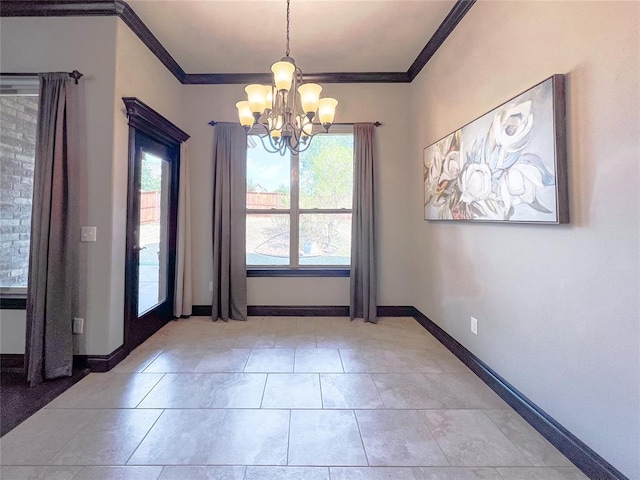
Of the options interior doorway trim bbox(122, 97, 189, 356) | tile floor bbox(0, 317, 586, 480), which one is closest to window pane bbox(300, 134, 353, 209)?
interior doorway trim bbox(122, 97, 189, 356)

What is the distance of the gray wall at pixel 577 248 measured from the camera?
134 centimetres

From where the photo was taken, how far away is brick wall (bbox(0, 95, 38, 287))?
2568 millimetres

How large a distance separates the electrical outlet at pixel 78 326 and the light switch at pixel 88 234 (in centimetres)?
68

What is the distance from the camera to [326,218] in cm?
409

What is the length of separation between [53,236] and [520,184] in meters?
3.44

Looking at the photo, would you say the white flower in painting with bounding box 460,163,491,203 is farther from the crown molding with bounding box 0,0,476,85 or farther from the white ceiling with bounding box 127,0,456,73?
the white ceiling with bounding box 127,0,456,73

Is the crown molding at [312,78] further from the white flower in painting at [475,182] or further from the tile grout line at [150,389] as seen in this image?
the tile grout line at [150,389]

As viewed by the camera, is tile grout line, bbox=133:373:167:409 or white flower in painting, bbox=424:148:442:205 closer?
tile grout line, bbox=133:373:167:409

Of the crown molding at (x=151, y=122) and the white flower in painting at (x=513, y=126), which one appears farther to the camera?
the crown molding at (x=151, y=122)

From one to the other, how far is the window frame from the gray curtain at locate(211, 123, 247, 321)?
67.9 inches

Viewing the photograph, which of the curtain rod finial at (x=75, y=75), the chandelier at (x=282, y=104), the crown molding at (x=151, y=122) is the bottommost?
the chandelier at (x=282, y=104)

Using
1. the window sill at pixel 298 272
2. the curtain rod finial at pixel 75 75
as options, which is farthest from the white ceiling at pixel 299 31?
the window sill at pixel 298 272

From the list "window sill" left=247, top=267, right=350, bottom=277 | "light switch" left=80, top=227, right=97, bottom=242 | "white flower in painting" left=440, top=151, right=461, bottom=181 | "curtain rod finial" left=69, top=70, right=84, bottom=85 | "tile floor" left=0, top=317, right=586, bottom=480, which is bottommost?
"tile floor" left=0, top=317, right=586, bottom=480

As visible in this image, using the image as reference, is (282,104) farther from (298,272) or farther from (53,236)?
(298,272)
